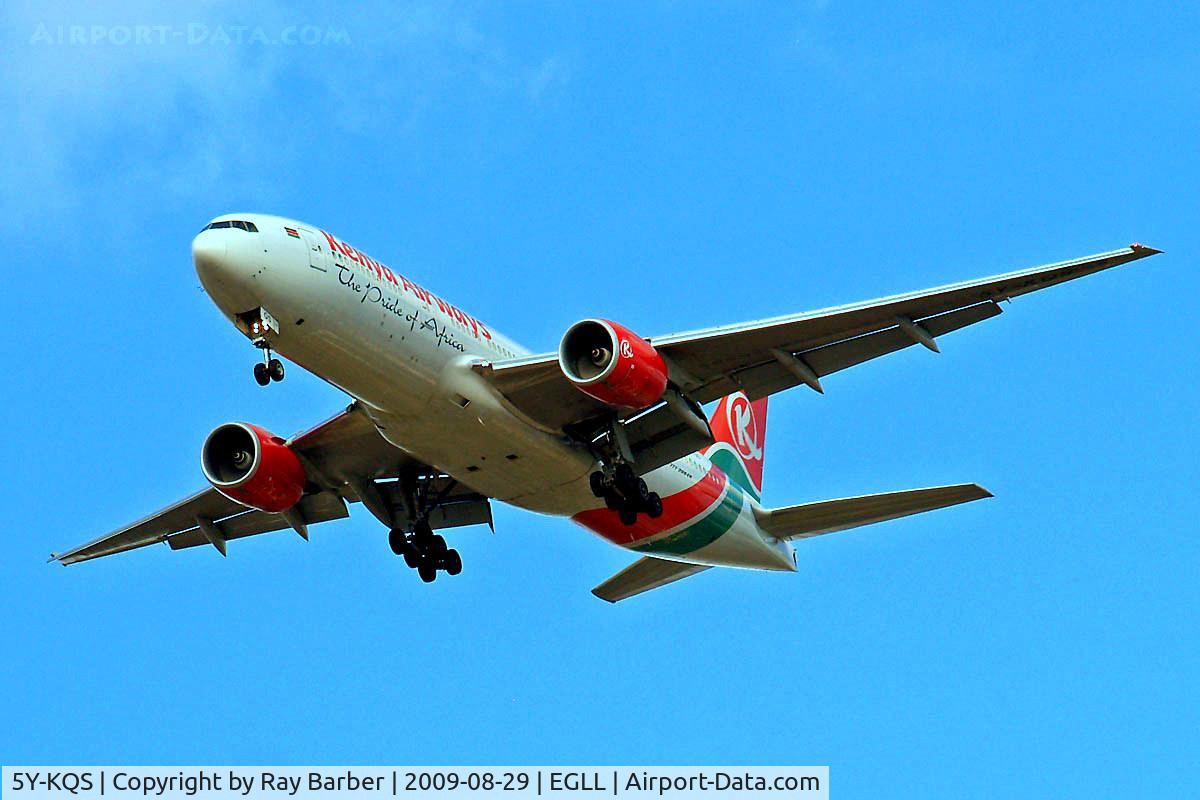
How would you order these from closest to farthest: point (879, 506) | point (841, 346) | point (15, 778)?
point (15, 778) < point (841, 346) < point (879, 506)

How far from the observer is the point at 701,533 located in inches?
1489

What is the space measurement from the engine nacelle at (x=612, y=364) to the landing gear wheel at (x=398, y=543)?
6807mm

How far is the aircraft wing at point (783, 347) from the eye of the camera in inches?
1254

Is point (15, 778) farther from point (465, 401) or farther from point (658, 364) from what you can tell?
point (658, 364)

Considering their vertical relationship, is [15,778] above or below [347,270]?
below

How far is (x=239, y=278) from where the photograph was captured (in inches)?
1166

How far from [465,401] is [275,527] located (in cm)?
→ 945

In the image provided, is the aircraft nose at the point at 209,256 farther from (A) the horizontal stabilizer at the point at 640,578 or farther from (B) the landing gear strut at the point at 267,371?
(A) the horizontal stabilizer at the point at 640,578

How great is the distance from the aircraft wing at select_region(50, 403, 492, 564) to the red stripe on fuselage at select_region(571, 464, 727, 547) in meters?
2.78

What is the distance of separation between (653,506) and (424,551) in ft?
17.7

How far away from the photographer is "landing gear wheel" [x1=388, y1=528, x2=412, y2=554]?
37125 millimetres

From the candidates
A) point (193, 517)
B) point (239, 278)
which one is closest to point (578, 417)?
point (239, 278)

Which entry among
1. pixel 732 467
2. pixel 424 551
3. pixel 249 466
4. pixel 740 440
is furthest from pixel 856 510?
pixel 249 466

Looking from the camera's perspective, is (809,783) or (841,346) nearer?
(809,783)
